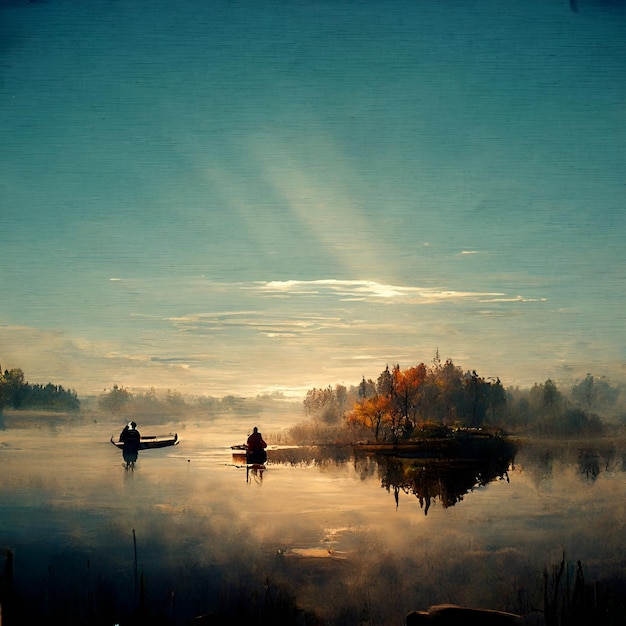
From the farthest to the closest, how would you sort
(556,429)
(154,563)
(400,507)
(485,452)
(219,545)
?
1. (485,452)
2. (556,429)
3. (400,507)
4. (219,545)
5. (154,563)

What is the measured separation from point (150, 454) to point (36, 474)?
5.61 m

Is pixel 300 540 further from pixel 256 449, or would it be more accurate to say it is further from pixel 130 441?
pixel 130 441

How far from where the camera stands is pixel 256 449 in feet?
54.3

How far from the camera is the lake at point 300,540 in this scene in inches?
292

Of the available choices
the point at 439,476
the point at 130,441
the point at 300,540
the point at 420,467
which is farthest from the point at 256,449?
the point at 300,540

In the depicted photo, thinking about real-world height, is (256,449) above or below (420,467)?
above

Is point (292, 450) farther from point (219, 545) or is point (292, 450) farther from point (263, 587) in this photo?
point (263, 587)

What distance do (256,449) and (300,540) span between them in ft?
25.3

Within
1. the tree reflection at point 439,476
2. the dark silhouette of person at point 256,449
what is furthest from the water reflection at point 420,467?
the dark silhouette of person at point 256,449

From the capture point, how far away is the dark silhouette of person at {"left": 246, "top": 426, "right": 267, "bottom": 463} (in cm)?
1631

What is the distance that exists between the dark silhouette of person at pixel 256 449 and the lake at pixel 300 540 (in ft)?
5.89

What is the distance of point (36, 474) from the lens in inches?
575

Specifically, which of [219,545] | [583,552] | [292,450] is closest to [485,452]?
[292,450]

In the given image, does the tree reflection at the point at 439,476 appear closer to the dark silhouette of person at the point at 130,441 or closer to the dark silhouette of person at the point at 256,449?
the dark silhouette of person at the point at 256,449
